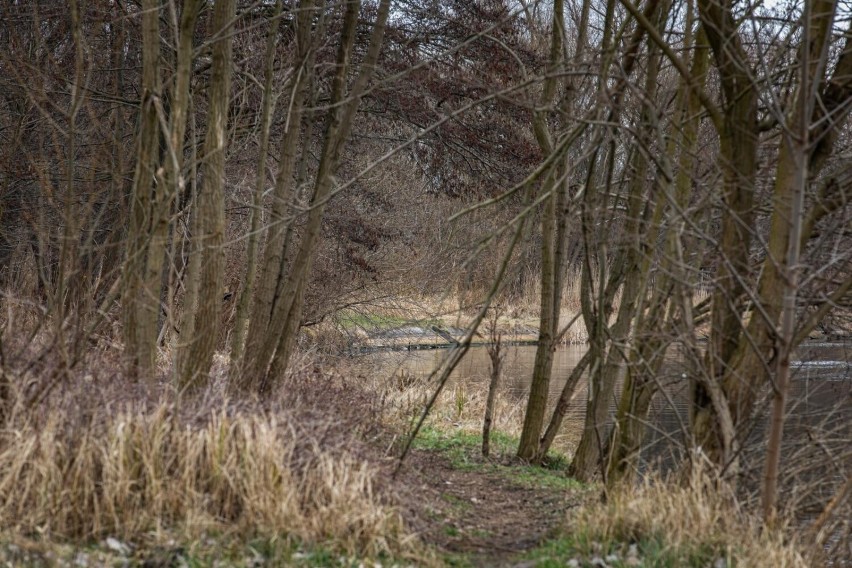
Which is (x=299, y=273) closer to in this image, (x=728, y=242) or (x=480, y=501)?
(x=480, y=501)

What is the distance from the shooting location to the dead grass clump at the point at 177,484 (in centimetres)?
480

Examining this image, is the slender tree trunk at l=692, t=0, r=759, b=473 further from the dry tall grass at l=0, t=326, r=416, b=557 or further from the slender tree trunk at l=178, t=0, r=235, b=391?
the slender tree trunk at l=178, t=0, r=235, b=391

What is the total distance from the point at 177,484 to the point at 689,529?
270cm

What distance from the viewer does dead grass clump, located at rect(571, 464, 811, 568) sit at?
16.2 ft

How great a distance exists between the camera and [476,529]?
6.42 meters

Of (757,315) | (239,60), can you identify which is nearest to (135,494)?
(757,315)

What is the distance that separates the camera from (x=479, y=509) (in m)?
7.18

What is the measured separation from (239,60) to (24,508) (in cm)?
750

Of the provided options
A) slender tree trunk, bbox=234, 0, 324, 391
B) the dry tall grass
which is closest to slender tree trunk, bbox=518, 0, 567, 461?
slender tree trunk, bbox=234, 0, 324, 391

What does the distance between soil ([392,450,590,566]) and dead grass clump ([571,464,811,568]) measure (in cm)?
57

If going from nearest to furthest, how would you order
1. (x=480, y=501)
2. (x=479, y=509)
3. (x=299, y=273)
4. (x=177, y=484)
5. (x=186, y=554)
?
(x=186, y=554)
(x=177, y=484)
(x=479, y=509)
(x=480, y=501)
(x=299, y=273)

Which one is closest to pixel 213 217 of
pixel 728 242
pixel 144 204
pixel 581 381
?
pixel 144 204

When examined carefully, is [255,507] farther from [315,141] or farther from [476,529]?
[315,141]

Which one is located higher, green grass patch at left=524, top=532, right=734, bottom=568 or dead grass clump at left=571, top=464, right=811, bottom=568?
dead grass clump at left=571, top=464, right=811, bottom=568
